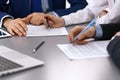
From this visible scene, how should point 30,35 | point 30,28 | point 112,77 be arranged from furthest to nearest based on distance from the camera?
point 30,28 → point 30,35 → point 112,77

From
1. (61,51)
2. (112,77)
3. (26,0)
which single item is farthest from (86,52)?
(26,0)

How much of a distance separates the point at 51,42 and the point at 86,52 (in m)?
0.21

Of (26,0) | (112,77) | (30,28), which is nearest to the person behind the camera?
(112,77)

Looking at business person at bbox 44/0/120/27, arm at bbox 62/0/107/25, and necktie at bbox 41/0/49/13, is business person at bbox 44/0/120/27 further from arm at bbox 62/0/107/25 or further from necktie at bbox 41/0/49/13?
necktie at bbox 41/0/49/13

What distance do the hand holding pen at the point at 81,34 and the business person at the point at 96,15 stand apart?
27 centimetres

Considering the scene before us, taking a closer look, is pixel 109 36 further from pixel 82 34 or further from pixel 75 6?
pixel 75 6

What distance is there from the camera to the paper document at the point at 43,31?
1166 mm

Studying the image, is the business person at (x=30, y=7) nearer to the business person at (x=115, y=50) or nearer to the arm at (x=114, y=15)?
the arm at (x=114, y=15)

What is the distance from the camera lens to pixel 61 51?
91 cm

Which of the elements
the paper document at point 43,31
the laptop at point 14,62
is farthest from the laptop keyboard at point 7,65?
the paper document at point 43,31

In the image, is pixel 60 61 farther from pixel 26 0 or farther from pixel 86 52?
pixel 26 0

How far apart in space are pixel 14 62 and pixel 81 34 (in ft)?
1.12

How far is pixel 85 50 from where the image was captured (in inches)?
35.3

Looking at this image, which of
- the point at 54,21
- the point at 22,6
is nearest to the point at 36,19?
the point at 54,21
